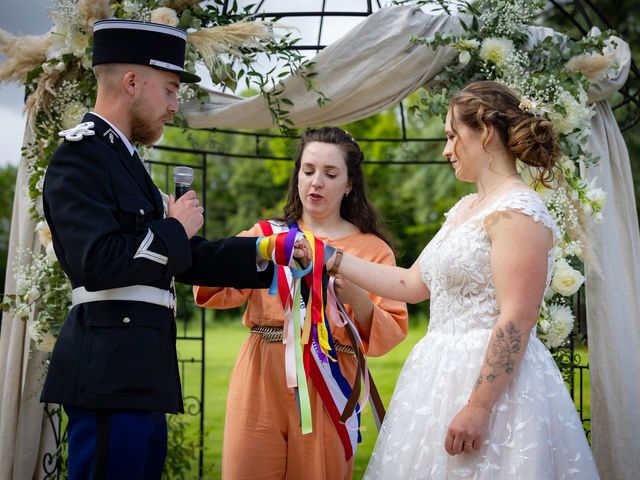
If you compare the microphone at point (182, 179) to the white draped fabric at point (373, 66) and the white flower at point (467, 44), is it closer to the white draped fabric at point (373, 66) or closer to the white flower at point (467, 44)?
the white draped fabric at point (373, 66)

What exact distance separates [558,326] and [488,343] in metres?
1.31

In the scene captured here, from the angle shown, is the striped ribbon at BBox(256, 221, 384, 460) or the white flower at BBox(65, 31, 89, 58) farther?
the white flower at BBox(65, 31, 89, 58)

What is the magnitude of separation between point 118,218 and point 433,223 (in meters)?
16.4

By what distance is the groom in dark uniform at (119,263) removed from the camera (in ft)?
7.01

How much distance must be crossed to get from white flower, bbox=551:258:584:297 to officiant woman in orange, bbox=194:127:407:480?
781 millimetres

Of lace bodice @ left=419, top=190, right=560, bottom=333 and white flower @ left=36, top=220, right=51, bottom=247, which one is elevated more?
white flower @ left=36, top=220, right=51, bottom=247

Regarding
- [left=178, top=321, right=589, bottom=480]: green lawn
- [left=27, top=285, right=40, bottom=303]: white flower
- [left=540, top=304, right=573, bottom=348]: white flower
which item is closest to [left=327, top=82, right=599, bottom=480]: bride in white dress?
[left=540, top=304, right=573, bottom=348]: white flower

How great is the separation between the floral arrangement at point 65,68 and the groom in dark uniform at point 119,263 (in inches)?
40.4

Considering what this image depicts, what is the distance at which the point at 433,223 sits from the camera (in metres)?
18.4

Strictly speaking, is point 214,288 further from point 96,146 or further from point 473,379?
point 473,379

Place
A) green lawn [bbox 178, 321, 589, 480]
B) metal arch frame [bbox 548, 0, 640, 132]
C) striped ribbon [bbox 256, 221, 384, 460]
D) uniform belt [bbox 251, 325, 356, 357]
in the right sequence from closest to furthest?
striped ribbon [bbox 256, 221, 384, 460] < uniform belt [bbox 251, 325, 356, 357] < metal arch frame [bbox 548, 0, 640, 132] < green lawn [bbox 178, 321, 589, 480]

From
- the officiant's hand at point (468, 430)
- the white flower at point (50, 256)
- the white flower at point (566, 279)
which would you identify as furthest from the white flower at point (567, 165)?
the white flower at point (50, 256)

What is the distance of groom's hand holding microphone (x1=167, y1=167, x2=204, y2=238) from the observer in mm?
2328

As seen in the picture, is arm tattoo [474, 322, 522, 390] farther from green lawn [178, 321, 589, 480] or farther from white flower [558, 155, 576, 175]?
green lawn [178, 321, 589, 480]
